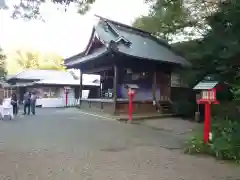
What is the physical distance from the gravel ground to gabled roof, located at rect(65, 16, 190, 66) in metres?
7.65

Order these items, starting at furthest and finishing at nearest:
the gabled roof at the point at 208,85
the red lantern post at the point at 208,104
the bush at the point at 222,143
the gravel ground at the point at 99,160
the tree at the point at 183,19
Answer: the tree at the point at 183,19 < the gabled roof at the point at 208,85 < the red lantern post at the point at 208,104 < the bush at the point at 222,143 < the gravel ground at the point at 99,160

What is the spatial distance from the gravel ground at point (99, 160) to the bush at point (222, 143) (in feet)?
1.34

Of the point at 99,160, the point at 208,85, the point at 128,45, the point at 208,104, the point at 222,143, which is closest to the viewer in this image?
the point at 99,160

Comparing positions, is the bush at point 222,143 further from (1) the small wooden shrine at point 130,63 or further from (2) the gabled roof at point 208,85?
(1) the small wooden shrine at point 130,63

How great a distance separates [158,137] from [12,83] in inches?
1157

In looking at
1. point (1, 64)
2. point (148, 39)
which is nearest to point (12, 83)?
point (1, 64)

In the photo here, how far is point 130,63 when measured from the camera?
1764 cm

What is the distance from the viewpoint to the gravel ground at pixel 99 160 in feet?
17.6

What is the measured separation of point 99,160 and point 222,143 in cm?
346

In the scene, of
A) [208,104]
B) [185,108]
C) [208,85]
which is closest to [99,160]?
[208,104]

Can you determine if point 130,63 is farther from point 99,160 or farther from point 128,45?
point 99,160

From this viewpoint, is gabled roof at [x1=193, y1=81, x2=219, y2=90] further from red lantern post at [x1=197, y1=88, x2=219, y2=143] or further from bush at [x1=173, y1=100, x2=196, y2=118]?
bush at [x1=173, y1=100, x2=196, y2=118]

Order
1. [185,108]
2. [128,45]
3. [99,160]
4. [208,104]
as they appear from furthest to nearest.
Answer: [185,108] < [128,45] < [208,104] < [99,160]

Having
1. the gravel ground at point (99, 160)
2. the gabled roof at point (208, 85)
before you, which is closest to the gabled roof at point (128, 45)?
the gabled roof at point (208, 85)
